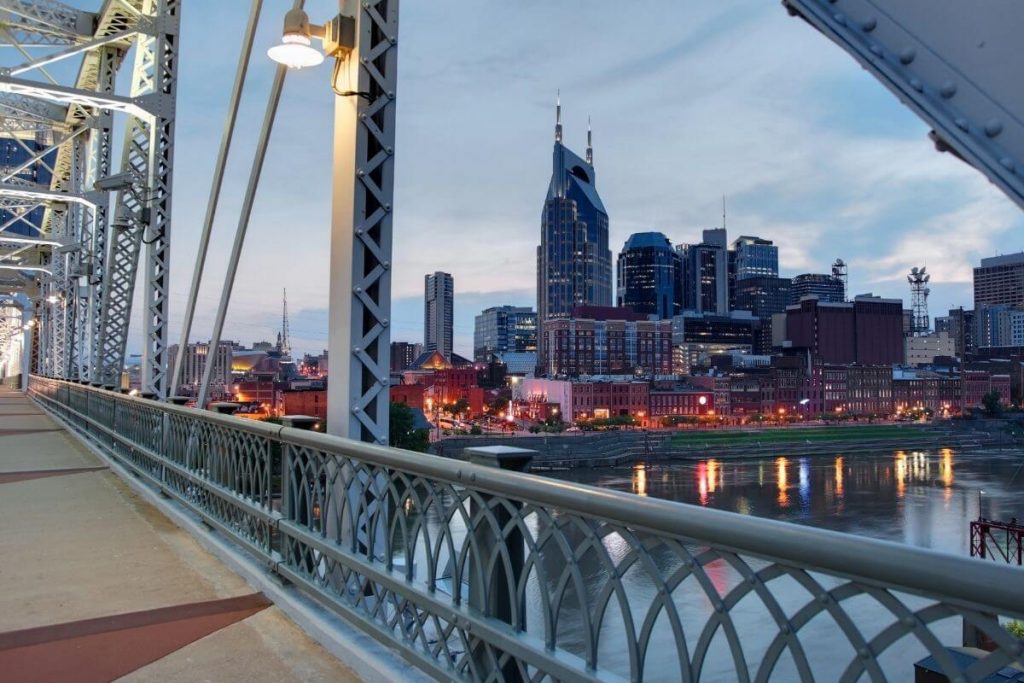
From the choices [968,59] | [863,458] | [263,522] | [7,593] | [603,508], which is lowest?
[863,458]

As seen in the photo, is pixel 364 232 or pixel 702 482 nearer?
pixel 364 232

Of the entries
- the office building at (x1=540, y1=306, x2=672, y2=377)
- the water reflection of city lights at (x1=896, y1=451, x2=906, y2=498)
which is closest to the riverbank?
the water reflection of city lights at (x1=896, y1=451, x2=906, y2=498)

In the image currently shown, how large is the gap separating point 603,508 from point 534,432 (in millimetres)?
100597

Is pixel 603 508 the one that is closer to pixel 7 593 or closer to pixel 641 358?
pixel 7 593

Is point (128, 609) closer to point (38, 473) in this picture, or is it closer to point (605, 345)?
point (38, 473)

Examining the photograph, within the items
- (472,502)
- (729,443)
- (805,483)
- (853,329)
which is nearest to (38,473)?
(472,502)

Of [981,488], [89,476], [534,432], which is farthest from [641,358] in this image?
[89,476]

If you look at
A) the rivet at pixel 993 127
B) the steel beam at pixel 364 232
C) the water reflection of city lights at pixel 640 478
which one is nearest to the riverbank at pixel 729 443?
the water reflection of city lights at pixel 640 478

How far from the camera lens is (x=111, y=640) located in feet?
14.6

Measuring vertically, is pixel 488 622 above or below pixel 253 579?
above

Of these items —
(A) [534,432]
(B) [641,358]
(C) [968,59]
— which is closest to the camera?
(C) [968,59]

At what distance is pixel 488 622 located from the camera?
3.09m

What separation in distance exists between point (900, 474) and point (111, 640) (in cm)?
8470

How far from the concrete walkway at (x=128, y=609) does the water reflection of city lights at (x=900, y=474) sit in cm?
6648
